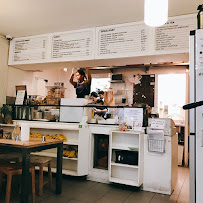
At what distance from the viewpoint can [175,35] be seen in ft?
11.9

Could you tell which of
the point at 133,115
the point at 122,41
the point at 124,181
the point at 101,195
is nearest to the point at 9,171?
the point at 101,195

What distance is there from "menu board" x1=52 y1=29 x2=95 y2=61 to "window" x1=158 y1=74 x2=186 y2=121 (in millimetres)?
4012

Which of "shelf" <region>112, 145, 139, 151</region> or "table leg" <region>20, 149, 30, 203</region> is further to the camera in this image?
"shelf" <region>112, 145, 139, 151</region>

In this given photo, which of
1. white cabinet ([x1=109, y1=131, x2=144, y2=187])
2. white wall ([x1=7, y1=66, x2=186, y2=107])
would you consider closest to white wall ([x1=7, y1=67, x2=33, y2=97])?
white wall ([x1=7, y1=66, x2=186, y2=107])

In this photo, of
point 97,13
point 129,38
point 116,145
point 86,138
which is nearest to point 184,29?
point 129,38

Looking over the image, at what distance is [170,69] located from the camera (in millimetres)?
7324

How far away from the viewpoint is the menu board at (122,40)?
385 cm

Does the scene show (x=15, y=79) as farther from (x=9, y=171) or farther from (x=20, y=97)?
(x=9, y=171)

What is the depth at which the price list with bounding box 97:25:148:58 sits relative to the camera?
3.85 metres

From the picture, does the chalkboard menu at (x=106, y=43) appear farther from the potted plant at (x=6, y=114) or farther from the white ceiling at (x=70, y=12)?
the potted plant at (x=6, y=114)

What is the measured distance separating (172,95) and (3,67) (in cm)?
534

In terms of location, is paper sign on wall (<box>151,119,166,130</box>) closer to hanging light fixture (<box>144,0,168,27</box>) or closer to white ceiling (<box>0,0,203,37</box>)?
white ceiling (<box>0,0,203,37</box>)

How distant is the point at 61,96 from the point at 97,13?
2.03 m

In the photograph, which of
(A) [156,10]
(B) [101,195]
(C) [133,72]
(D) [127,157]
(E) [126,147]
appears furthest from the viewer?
(C) [133,72]
